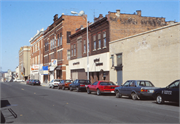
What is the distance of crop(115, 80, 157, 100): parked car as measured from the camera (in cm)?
1753

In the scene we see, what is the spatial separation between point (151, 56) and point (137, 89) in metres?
7.09

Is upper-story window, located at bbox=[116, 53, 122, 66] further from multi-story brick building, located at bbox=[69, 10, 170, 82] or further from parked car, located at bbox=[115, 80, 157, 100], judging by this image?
parked car, located at bbox=[115, 80, 157, 100]

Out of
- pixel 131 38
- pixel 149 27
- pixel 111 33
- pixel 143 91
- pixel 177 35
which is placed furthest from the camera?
pixel 149 27

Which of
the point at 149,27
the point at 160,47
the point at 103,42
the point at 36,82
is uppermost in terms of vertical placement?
the point at 149,27

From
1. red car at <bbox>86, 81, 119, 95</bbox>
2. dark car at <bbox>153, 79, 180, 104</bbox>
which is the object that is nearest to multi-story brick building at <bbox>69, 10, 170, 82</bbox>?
red car at <bbox>86, 81, 119, 95</bbox>

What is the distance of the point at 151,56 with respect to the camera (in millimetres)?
24094

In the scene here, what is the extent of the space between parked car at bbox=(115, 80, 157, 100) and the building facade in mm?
3951

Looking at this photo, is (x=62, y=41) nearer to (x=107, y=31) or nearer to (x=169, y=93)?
(x=107, y=31)

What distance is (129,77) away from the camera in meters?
27.8

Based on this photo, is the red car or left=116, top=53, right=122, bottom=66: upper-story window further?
left=116, top=53, right=122, bottom=66: upper-story window

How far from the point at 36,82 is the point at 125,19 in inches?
1252

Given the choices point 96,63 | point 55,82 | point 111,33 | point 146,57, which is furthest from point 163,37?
point 55,82

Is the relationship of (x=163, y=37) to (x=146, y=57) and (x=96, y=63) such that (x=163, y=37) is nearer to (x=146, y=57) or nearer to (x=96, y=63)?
(x=146, y=57)

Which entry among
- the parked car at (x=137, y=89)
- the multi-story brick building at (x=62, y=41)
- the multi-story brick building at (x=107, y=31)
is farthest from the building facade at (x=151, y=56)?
the multi-story brick building at (x=62, y=41)
